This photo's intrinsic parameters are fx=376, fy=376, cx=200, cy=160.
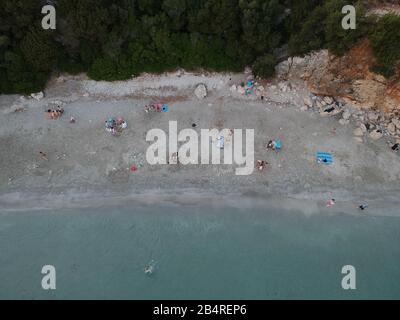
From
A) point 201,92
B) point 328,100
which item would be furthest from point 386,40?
point 201,92

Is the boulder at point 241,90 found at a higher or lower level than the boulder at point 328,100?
higher

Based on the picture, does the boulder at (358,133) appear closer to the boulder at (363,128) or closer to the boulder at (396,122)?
the boulder at (363,128)

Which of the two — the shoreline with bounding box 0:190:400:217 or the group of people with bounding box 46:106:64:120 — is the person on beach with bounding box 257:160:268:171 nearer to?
the shoreline with bounding box 0:190:400:217

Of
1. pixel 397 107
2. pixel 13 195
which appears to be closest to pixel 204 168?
pixel 13 195

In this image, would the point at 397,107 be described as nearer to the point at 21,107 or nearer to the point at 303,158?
the point at 303,158

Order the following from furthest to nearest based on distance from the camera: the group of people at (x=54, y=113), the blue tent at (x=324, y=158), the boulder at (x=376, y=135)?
the group of people at (x=54, y=113)
the boulder at (x=376, y=135)
the blue tent at (x=324, y=158)

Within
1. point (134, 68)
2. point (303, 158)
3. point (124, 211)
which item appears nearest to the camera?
point (124, 211)

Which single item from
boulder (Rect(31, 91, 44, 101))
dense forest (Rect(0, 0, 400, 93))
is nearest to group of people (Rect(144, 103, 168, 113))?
dense forest (Rect(0, 0, 400, 93))

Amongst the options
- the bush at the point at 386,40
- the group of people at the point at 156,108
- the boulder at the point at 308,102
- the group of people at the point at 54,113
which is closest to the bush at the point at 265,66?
the boulder at the point at 308,102
